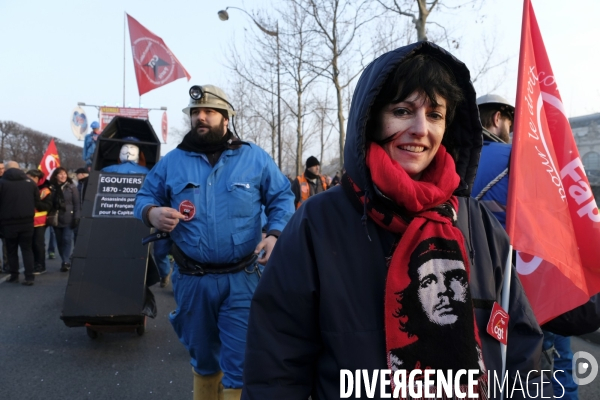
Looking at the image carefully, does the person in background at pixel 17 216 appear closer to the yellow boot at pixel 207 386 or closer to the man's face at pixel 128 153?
the man's face at pixel 128 153

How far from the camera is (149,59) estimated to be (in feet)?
42.1

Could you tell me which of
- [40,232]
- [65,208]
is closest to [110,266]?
[40,232]

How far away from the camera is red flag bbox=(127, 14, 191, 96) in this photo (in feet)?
41.8

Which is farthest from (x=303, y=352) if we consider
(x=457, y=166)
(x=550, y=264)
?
(x=550, y=264)

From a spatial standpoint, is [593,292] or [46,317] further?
[46,317]

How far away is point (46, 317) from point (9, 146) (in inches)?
2518

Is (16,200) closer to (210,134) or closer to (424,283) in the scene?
(210,134)

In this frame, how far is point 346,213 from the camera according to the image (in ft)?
5.01

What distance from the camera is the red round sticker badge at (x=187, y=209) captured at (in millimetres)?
2959

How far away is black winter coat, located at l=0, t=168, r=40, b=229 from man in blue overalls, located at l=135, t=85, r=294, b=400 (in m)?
5.93

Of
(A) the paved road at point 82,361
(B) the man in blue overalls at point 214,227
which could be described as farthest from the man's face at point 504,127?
(A) the paved road at point 82,361

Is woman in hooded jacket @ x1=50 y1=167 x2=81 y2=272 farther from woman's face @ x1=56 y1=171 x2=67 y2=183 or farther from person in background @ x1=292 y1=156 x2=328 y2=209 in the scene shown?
person in background @ x1=292 y1=156 x2=328 y2=209

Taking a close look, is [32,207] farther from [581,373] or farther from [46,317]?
[581,373]

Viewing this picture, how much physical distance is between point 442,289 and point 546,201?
4.01 feet
